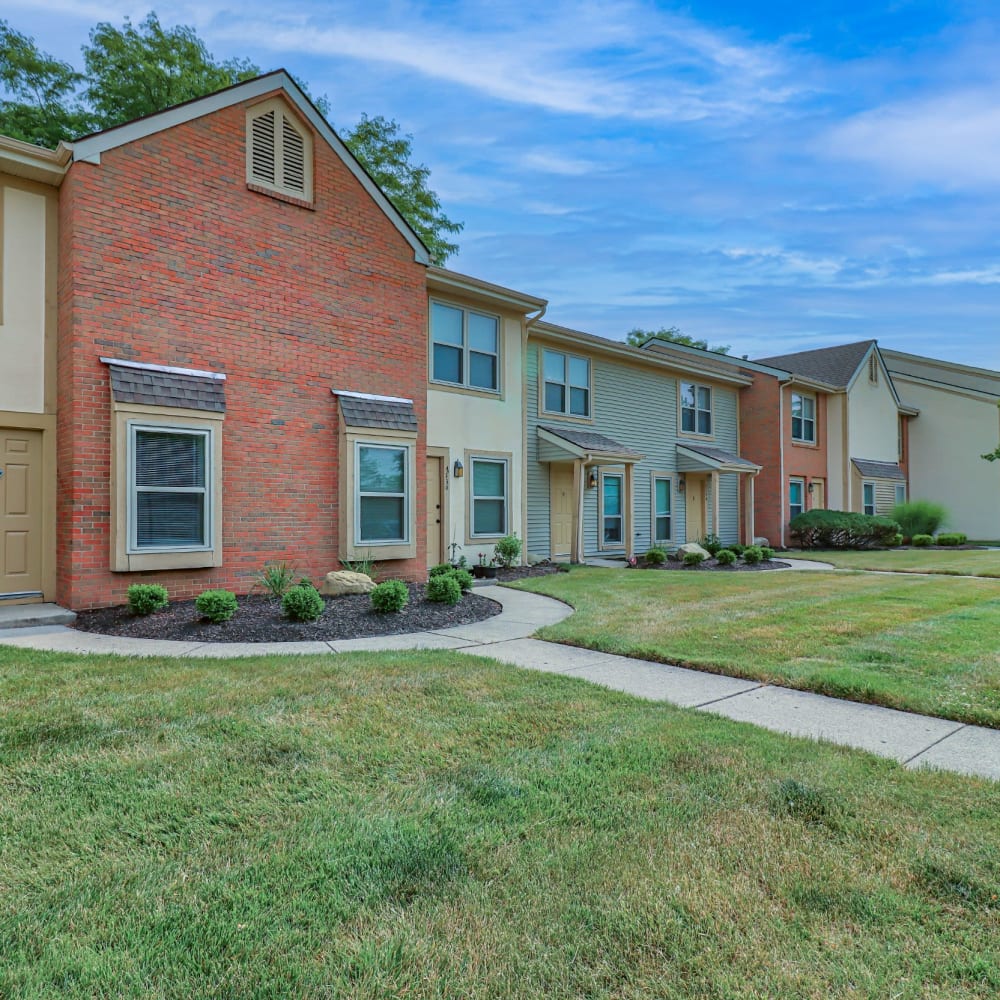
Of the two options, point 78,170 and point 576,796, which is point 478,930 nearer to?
point 576,796

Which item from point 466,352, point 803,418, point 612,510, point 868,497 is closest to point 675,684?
point 466,352

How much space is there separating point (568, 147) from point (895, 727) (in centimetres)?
1410

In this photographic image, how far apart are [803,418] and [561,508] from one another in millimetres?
11426

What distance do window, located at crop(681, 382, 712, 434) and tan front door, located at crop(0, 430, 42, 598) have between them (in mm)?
15395

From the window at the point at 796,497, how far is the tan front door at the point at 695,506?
12.1 feet

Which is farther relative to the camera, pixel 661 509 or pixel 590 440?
pixel 661 509

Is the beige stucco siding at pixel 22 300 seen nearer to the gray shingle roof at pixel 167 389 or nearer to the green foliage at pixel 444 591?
the gray shingle roof at pixel 167 389

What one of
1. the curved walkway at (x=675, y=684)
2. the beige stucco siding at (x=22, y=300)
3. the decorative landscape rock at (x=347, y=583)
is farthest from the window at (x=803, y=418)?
the beige stucco siding at (x=22, y=300)

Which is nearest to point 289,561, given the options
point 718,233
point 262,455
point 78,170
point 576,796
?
point 262,455

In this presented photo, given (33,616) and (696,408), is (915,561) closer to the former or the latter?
(696,408)

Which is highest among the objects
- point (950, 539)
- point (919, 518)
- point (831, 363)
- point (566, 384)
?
point (831, 363)

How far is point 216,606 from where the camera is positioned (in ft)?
23.0

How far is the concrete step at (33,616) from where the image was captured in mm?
6996

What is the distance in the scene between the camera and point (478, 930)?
2037 mm
